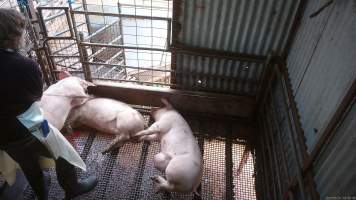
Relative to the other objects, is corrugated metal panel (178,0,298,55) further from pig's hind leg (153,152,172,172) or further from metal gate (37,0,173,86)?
pig's hind leg (153,152,172,172)

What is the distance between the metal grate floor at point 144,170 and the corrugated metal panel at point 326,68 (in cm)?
102

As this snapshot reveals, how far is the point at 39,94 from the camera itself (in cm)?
207

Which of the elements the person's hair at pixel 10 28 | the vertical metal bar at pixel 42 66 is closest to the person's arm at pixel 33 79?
the person's hair at pixel 10 28

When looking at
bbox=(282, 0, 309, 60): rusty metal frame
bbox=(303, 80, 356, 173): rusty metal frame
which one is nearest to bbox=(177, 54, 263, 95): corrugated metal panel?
bbox=(282, 0, 309, 60): rusty metal frame

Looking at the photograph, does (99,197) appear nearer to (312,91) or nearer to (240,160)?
(240,160)

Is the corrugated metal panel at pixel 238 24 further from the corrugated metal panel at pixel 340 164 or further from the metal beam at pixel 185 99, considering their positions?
the corrugated metal panel at pixel 340 164

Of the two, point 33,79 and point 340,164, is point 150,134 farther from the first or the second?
point 340,164

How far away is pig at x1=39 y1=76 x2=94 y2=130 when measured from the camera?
3.15 m

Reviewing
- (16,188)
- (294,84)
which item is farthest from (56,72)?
(294,84)

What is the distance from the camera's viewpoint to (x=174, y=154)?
2.98m

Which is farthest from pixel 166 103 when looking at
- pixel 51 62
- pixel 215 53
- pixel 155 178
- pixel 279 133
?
pixel 51 62

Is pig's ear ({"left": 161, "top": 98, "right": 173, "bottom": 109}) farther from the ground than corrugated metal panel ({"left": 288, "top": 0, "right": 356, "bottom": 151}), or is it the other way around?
corrugated metal panel ({"left": 288, "top": 0, "right": 356, "bottom": 151})

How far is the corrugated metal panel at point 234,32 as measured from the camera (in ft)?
10.1

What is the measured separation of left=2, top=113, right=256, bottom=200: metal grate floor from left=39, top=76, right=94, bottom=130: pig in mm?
358
